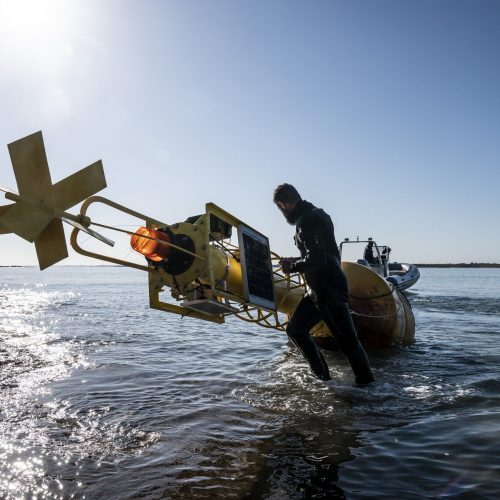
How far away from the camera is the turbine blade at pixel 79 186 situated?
14.3ft

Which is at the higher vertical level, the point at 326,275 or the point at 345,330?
the point at 326,275

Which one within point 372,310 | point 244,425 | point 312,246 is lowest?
point 244,425

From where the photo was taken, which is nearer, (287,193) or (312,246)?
(312,246)

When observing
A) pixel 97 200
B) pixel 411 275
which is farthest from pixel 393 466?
pixel 411 275

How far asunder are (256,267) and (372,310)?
3.51 metres

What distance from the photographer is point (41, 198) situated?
4230 millimetres

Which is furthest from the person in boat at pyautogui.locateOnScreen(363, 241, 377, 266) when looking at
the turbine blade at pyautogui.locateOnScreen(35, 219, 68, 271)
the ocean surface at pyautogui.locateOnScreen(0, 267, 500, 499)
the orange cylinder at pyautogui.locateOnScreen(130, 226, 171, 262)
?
the turbine blade at pyautogui.locateOnScreen(35, 219, 68, 271)

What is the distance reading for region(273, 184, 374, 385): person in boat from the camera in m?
5.49

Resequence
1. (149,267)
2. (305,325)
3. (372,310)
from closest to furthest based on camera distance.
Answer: (149,267)
(305,325)
(372,310)

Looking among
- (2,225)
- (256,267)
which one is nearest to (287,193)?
(256,267)

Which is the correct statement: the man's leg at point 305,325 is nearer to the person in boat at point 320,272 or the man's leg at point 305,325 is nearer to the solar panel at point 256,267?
the person in boat at point 320,272

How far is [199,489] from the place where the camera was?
3281 millimetres

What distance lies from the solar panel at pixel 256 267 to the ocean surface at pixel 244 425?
4.24 ft

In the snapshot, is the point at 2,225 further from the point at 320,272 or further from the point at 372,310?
the point at 372,310
